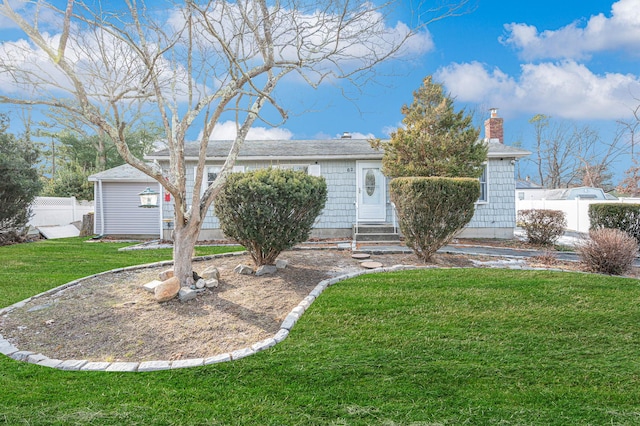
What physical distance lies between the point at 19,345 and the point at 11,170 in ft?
34.8

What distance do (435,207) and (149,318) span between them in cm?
503

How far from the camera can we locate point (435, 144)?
9.99 m

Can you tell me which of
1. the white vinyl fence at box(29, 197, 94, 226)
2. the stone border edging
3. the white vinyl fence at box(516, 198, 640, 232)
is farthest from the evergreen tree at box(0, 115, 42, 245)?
the white vinyl fence at box(516, 198, 640, 232)

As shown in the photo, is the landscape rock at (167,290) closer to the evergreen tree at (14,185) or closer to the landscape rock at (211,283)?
the landscape rock at (211,283)

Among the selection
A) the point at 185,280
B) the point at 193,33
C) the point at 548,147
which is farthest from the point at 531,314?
the point at 548,147

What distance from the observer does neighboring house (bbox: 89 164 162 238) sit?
1359 centimetres

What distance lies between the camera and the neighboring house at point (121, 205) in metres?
13.6

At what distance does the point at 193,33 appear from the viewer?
5.57m

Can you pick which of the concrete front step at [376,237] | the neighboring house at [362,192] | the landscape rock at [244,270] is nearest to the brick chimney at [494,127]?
the neighboring house at [362,192]

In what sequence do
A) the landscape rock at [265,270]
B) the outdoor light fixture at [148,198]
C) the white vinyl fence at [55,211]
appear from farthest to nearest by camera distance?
the white vinyl fence at [55,211] → the outdoor light fixture at [148,198] → the landscape rock at [265,270]

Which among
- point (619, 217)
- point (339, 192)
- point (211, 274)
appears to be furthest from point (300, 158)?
point (619, 217)

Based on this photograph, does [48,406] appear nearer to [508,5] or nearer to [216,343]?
[216,343]

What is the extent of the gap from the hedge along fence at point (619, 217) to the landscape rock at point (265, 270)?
7.70 metres

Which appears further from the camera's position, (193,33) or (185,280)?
(193,33)
